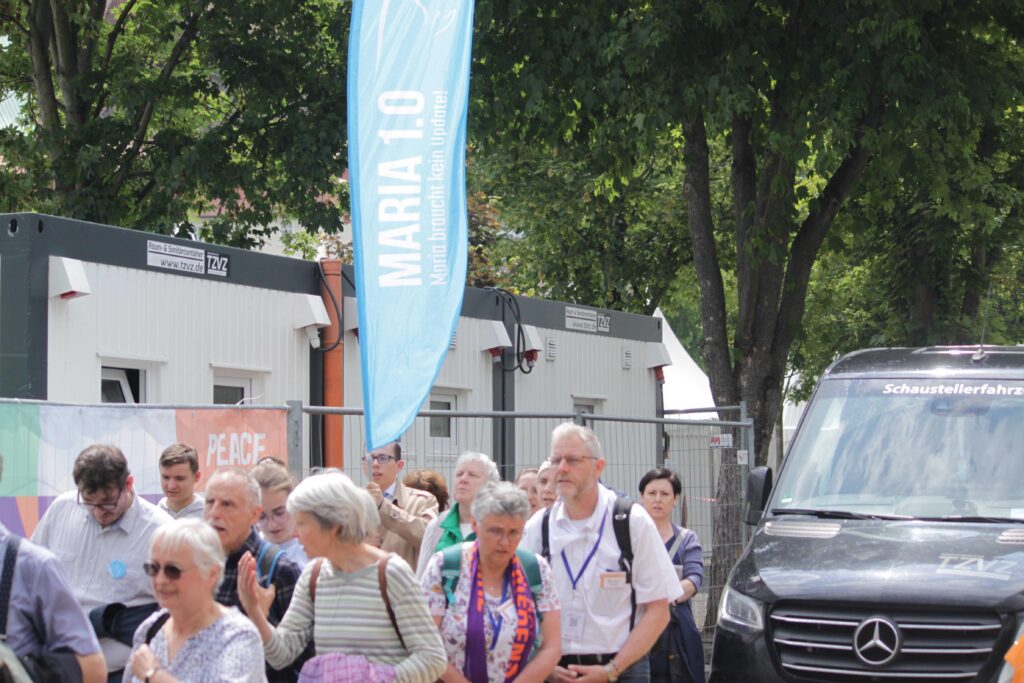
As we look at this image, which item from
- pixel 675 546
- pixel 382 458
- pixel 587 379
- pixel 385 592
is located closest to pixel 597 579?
pixel 385 592

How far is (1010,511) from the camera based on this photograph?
8164mm

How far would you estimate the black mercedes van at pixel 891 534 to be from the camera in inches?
290

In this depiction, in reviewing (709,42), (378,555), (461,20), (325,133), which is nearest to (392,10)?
(461,20)

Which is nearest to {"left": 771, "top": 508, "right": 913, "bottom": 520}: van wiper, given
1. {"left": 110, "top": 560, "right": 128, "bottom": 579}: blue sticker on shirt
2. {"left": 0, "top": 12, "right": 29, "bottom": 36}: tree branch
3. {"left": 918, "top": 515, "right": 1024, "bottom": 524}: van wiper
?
{"left": 918, "top": 515, "right": 1024, "bottom": 524}: van wiper

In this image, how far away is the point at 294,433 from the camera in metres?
9.33

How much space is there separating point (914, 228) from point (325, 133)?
31.7 ft

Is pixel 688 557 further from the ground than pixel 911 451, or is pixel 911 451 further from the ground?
pixel 911 451

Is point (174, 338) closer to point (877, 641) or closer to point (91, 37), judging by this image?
point (877, 641)

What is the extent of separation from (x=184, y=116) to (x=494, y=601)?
18.9 m

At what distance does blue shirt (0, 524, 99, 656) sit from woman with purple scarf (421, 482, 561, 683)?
1.59 metres

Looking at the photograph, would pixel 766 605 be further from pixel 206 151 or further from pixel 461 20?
pixel 206 151

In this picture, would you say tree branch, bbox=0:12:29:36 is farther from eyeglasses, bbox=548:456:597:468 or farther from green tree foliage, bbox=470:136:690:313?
eyeglasses, bbox=548:456:597:468

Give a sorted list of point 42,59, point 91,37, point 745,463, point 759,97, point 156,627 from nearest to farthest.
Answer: point 156,627 < point 745,463 < point 759,97 < point 91,37 < point 42,59

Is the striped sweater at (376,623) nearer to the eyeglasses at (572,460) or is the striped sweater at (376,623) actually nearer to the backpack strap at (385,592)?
the backpack strap at (385,592)
